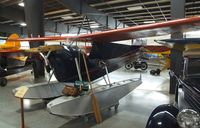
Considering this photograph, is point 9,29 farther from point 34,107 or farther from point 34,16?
point 34,107

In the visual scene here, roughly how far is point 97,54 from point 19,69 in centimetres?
452

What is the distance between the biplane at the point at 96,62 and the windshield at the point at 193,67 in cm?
47

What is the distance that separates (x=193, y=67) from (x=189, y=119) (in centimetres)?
109

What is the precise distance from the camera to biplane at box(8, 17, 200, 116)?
9.57 ft

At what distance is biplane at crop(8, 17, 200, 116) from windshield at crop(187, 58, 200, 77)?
468mm

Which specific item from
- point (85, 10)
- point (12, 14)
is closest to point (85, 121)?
point (85, 10)

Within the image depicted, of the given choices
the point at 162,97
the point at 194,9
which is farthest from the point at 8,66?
Result: the point at 194,9

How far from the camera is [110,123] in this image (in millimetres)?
3256

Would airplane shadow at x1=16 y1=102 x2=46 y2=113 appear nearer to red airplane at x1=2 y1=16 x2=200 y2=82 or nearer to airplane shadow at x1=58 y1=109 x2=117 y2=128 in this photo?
red airplane at x1=2 y1=16 x2=200 y2=82

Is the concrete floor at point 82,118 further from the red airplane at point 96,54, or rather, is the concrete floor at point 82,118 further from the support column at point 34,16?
the support column at point 34,16

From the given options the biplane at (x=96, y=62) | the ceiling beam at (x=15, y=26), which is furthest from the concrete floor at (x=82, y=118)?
the ceiling beam at (x=15, y=26)

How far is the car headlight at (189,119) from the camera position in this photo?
53.4 inches

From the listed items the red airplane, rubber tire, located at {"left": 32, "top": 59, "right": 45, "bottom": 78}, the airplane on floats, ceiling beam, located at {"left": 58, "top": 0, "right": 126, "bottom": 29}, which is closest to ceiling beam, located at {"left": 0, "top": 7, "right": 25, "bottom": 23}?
the airplane on floats

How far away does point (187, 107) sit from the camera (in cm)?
171
